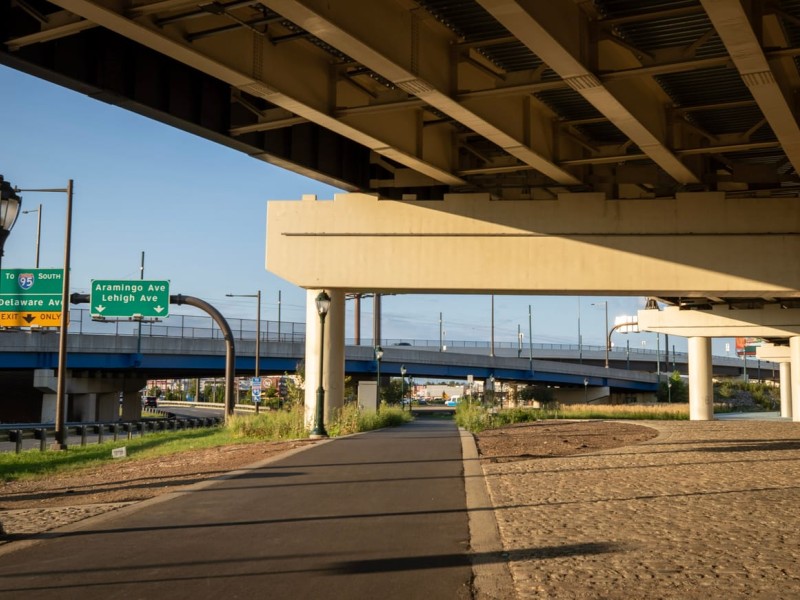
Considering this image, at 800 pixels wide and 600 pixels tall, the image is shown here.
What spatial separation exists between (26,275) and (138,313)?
16.5ft

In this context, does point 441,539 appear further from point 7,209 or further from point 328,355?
point 328,355

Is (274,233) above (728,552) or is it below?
above

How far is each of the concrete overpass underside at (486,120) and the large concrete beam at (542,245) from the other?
0.05 metres

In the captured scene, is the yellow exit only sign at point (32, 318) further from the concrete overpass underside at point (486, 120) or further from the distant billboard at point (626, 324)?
the distant billboard at point (626, 324)

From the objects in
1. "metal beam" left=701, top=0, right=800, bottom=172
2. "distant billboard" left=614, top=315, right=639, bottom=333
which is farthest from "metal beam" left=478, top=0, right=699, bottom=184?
"distant billboard" left=614, top=315, right=639, bottom=333

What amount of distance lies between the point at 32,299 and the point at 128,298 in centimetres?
441

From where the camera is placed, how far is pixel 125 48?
14656 millimetres

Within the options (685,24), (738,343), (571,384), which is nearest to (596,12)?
(685,24)

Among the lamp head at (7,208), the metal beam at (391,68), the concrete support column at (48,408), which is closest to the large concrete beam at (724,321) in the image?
the metal beam at (391,68)

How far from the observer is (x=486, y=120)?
15.6m

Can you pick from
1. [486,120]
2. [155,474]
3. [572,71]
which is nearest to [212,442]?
[155,474]

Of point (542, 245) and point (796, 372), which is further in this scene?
point (796, 372)

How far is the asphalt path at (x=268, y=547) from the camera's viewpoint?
21.8 feet

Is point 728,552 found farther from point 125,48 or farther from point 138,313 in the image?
point 138,313
